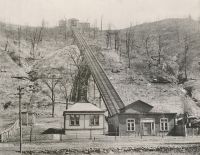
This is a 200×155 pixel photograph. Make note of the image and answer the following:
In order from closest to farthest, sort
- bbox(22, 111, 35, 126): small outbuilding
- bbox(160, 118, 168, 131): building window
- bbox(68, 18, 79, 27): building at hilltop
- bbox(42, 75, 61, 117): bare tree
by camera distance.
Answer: bbox(160, 118, 168, 131): building window, bbox(22, 111, 35, 126): small outbuilding, bbox(42, 75, 61, 117): bare tree, bbox(68, 18, 79, 27): building at hilltop

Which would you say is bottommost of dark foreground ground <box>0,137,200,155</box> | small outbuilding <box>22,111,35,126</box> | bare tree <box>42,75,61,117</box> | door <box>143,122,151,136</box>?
dark foreground ground <box>0,137,200,155</box>

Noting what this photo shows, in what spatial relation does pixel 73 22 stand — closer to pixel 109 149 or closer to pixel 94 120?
pixel 94 120

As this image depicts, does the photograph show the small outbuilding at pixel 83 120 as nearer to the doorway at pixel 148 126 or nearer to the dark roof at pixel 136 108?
the dark roof at pixel 136 108

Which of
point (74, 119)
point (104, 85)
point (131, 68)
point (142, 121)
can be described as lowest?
point (142, 121)

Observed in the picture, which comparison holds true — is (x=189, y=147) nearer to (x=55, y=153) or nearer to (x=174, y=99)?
(x=55, y=153)

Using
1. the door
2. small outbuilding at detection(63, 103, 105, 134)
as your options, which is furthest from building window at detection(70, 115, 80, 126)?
the door

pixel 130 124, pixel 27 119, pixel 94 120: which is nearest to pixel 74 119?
pixel 94 120

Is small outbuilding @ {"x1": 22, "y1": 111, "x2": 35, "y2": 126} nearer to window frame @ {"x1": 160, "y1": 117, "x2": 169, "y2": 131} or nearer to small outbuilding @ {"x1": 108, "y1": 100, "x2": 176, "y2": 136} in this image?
small outbuilding @ {"x1": 108, "y1": 100, "x2": 176, "y2": 136}
